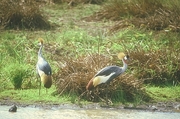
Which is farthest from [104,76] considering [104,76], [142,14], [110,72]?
[142,14]

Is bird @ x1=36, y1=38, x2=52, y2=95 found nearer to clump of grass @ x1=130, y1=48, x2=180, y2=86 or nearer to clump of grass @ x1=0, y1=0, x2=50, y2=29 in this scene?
clump of grass @ x1=130, y1=48, x2=180, y2=86

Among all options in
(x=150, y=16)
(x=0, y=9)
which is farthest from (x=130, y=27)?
(x=0, y=9)

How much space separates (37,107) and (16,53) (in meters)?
2.20

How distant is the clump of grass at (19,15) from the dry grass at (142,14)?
5.09 ft

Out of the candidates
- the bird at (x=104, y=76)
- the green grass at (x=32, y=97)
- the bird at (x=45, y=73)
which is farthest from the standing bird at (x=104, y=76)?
the bird at (x=45, y=73)

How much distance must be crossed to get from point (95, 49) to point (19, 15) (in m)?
2.51

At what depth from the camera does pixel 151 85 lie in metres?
11.6

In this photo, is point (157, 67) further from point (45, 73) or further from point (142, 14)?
point (142, 14)

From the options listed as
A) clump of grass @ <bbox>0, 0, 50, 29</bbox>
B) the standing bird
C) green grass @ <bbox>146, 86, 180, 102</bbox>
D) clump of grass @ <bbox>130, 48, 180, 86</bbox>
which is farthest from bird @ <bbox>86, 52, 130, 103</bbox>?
clump of grass @ <bbox>0, 0, 50, 29</bbox>

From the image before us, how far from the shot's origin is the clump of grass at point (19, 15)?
47.5 feet

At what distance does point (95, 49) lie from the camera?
1277cm

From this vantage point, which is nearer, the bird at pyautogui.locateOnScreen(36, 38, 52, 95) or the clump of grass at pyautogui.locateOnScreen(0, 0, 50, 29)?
the bird at pyautogui.locateOnScreen(36, 38, 52, 95)

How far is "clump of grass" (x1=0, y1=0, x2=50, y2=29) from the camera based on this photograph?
14.5m

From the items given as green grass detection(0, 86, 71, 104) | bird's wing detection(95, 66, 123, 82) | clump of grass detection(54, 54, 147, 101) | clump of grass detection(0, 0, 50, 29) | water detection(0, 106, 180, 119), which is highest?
clump of grass detection(0, 0, 50, 29)
